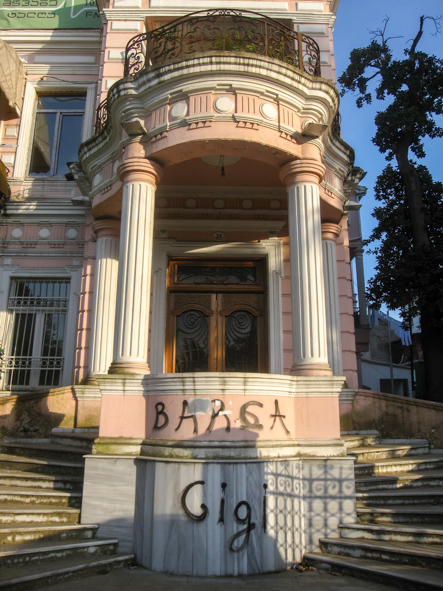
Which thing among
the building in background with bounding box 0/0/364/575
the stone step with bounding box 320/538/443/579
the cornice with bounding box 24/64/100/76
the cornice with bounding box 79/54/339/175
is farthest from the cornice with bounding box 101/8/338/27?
the stone step with bounding box 320/538/443/579

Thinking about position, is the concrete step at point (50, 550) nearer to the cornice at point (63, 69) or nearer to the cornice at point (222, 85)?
the cornice at point (222, 85)

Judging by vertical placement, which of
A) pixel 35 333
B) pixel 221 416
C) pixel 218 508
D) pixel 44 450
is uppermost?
pixel 35 333

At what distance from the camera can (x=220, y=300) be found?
963 cm

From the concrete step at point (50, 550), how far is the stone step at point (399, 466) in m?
3.39

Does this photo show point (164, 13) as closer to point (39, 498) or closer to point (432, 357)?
point (432, 357)

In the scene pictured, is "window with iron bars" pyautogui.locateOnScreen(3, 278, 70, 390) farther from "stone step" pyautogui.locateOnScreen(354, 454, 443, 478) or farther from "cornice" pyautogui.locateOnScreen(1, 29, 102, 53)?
"stone step" pyautogui.locateOnScreen(354, 454, 443, 478)

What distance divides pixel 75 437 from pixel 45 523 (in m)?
2.20

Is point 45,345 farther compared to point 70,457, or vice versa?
point 45,345

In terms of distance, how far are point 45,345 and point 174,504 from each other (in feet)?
19.0

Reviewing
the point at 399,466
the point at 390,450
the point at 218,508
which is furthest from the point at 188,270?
the point at 218,508

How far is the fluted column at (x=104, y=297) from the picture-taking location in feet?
29.2

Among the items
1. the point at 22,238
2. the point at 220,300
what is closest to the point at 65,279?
the point at 22,238

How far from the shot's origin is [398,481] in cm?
657

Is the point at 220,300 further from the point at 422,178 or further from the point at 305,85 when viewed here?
the point at 422,178
